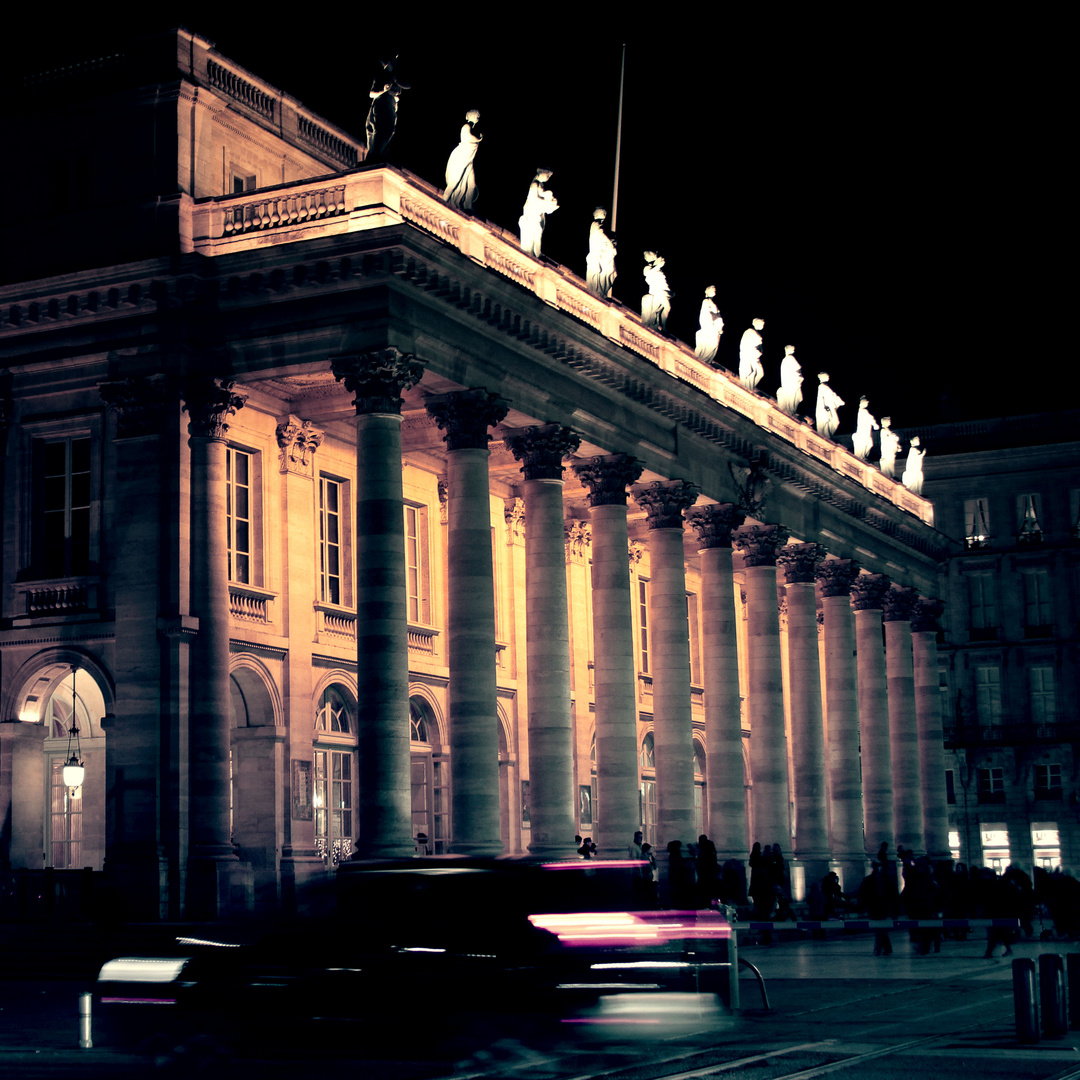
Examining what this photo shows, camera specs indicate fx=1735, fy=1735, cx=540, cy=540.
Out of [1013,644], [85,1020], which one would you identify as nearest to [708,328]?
[85,1020]

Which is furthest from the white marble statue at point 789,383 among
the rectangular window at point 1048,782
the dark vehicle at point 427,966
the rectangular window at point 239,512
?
the dark vehicle at point 427,966

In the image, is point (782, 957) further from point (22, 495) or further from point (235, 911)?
point (22, 495)

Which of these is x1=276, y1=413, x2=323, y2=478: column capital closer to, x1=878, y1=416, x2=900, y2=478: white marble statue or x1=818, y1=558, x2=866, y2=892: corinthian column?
x1=818, y1=558, x2=866, y2=892: corinthian column

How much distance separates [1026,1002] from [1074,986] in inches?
64.7

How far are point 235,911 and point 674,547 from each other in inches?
628

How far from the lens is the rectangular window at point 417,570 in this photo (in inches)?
1639

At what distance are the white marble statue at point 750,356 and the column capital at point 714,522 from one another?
6.19 m

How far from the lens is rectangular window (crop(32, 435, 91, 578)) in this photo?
34.4 m

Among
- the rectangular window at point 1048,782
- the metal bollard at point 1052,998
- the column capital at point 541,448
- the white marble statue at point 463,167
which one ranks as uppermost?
the white marble statue at point 463,167

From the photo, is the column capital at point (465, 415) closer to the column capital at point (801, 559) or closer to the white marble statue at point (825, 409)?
the column capital at point (801, 559)

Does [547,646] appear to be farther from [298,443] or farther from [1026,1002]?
[1026,1002]

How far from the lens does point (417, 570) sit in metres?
41.8

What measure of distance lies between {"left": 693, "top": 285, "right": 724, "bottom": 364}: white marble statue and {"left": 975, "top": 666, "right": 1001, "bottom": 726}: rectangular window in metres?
37.7

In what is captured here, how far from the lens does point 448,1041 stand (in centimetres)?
1606
